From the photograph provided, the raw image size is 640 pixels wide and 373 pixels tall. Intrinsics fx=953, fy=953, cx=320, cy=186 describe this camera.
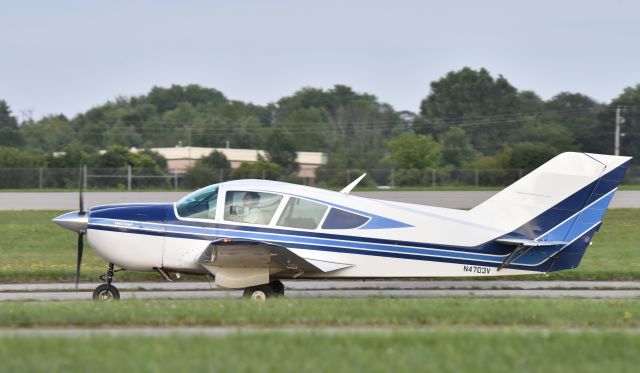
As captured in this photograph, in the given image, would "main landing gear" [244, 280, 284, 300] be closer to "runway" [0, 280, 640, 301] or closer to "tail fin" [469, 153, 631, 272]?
"runway" [0, 280, 640, 301]

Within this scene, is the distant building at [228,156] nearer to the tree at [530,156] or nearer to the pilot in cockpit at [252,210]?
the tree at [530,156]

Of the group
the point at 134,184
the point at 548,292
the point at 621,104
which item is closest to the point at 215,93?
the point at 621,104

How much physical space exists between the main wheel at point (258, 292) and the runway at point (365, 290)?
62cm

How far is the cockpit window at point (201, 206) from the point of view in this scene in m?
14.7

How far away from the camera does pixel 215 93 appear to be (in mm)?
132875

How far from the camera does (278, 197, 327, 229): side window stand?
48.1 feet

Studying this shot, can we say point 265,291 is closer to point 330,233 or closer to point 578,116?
point 330,233

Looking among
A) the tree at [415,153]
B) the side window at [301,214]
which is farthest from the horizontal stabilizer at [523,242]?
the tree at [415,153]

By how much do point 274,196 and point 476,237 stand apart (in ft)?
10.7

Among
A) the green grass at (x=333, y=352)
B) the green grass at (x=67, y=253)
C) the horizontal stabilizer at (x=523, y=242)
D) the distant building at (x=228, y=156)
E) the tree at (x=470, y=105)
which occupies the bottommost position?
the green grass at (x=67, y=253)

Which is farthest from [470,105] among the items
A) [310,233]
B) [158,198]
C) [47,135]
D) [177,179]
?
[310,233]

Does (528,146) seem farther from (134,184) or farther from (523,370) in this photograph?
(523,370)

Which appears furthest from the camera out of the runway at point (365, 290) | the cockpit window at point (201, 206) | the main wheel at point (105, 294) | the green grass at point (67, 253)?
the green grass at point (67, 253)

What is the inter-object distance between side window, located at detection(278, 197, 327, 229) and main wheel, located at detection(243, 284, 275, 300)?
106 centimetres
